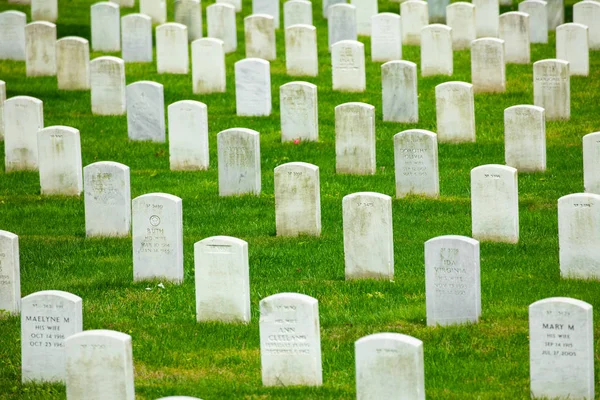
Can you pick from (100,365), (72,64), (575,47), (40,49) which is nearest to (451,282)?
(100,365)

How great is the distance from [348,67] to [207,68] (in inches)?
99.8

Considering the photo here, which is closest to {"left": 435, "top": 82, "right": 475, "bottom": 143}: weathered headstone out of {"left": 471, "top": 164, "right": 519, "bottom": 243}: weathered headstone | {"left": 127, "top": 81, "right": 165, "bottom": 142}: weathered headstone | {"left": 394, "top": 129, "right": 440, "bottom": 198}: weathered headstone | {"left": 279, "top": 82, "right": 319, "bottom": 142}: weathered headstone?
{"left": 279, "top": 82, "right": 319, "bottom": 142}: weathered headstone

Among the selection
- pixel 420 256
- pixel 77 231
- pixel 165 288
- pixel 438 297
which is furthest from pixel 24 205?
pixel 438 297

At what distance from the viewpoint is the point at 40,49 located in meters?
24.7

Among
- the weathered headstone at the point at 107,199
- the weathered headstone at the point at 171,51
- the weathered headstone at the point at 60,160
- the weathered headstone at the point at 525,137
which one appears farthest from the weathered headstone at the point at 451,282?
the weathered headstone at the point at 171,51

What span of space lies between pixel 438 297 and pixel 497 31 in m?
16.9

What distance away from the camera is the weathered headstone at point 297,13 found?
27625 millimetres

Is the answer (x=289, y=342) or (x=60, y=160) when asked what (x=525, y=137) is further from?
(x=289, y=342)

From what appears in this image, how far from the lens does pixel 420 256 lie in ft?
45.2

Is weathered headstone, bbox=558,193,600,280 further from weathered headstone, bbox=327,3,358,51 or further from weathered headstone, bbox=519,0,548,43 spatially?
weathered headstone, bbox=519,0,548,43

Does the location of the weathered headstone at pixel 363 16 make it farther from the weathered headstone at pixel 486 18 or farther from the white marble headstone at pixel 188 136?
the white marble headstone at pixel 188 136

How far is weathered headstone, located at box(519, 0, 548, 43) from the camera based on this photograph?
26578 millimetres

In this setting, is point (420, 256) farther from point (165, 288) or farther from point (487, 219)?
point (165, 288)

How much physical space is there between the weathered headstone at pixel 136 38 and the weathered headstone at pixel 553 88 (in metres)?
8.74
